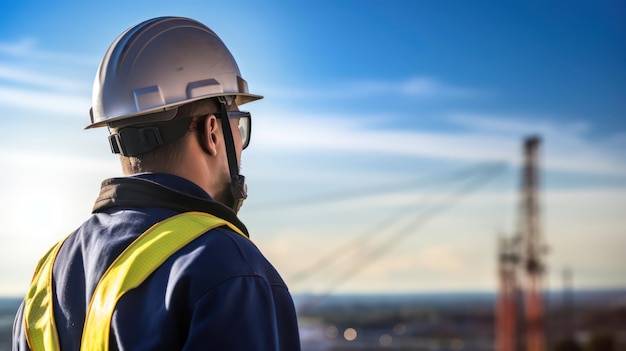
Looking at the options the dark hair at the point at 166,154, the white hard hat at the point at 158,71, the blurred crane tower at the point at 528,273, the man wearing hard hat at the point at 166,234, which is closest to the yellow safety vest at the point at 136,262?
the man wearing hard hat at the point at 166,234

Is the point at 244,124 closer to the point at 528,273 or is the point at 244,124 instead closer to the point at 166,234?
the point at 166,234

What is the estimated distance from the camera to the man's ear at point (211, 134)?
1954mm

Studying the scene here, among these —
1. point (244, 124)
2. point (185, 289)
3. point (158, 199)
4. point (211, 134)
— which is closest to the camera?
point (185, 289)

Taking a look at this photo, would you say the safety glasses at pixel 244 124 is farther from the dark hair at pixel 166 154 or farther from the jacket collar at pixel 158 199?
the jacket collar at pixel 158 199

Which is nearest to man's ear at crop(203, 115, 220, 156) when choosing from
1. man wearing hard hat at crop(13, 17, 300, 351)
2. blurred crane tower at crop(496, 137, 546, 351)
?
man wearing hard hat at crop(13, 17, 300, 351)

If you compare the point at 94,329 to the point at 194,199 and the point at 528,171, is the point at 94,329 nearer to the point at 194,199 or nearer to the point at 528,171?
the point at 194,199

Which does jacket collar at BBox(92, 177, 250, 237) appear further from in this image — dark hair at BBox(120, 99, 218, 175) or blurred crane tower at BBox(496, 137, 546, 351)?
blurred crane tower at BBox(496, 137, 546, 351)

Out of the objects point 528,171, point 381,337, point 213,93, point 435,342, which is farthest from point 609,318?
point 213,93

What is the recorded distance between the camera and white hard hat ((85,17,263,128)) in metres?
2.02

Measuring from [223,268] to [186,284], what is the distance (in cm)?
8

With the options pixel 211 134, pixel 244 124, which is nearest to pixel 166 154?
pixel 211 134

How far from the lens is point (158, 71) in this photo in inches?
80.4

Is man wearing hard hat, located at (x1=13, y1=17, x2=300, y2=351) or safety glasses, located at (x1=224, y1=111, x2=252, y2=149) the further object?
safety glasses, located at (x1=224, y1=111, x2=252, y2=149)

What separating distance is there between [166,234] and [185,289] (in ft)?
0.51
